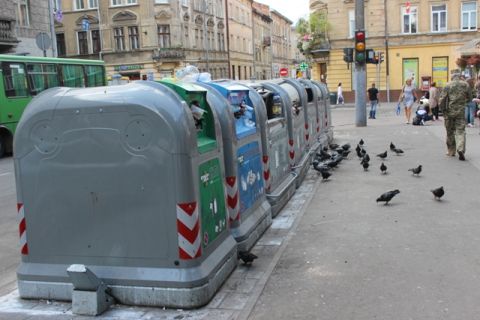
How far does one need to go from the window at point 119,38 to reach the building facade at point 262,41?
3071 centimetres

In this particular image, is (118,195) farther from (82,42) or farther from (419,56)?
(82,42)

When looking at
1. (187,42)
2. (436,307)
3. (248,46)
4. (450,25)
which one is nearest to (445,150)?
(436,307)

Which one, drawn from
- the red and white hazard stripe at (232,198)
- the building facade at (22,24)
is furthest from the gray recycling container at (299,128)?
the building facade at (22,24)

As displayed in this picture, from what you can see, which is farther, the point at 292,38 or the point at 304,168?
the point at 292,38

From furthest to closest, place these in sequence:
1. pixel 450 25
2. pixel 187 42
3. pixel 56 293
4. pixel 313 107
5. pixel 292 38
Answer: pixel 292 38, pixel 187 42, pixel 450 25, pixel 313 107, pixel 56 293

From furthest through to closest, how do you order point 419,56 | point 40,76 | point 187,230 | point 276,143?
1. point 419,56
2. point 40,76
3. point 276,143
4. point 187,230

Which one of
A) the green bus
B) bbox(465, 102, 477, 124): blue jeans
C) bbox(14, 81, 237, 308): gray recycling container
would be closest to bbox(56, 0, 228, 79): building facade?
the green bus

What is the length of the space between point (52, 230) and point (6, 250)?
2.36 meters

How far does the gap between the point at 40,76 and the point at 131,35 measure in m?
31.5

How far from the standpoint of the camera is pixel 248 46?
76188 millimetres

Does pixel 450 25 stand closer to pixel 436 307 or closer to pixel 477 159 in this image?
pixel 477 159

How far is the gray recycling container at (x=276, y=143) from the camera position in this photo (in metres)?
7.26

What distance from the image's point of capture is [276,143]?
317 inches

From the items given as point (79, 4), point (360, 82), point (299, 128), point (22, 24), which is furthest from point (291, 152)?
point (79, 4)
